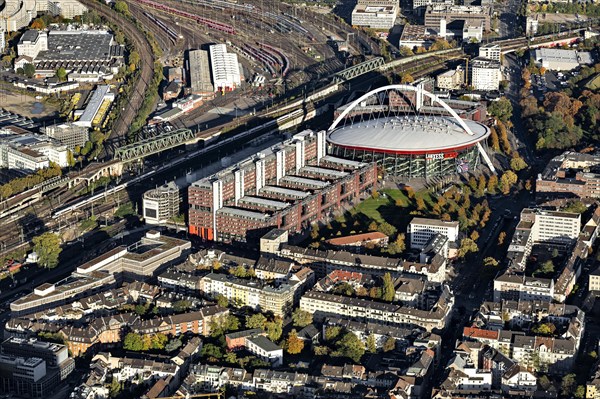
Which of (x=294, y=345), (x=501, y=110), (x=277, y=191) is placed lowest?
(x=294, y=345)

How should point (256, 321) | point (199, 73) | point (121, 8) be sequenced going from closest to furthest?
1. point (256, 321)
2. point (199, 73)
3. point (121, 8)

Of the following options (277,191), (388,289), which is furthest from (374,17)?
(388,289)

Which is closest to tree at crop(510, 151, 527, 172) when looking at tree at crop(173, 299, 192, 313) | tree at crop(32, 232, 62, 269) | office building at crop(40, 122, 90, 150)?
office building at crop(40, 122, 90, 150)

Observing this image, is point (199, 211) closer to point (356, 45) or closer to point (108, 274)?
point (108, 274)

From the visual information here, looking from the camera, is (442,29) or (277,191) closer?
(277,191)

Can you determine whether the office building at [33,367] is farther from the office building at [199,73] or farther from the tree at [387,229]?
the office building at [199,73]

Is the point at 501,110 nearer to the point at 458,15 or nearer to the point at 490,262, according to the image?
the point at 458,15

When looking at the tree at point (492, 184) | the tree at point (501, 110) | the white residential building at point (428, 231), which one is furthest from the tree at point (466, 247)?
the tree at point (501, 110)

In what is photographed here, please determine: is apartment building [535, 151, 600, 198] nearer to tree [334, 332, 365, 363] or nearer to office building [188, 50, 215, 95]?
tree [334, 332, 365, 363]
